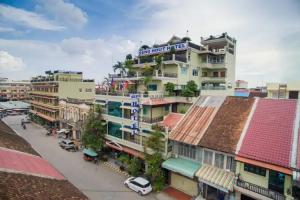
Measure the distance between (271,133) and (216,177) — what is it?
21.1 feet

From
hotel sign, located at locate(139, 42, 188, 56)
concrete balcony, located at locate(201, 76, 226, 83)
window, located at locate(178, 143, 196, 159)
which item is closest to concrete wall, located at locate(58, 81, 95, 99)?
hotel sign, located at locate(139, 42, 188, 56)

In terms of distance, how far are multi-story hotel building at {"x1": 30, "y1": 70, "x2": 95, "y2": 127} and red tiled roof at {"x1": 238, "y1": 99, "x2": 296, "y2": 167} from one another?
151 feet

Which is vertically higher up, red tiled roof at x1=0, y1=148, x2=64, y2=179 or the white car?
red tiled roof at x1=0, y1=148, x2=64, y2=179

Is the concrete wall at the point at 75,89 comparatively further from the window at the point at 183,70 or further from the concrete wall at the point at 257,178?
the concrete wall at the point at 257,178

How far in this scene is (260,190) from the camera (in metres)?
17.0

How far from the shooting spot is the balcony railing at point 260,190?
16.1 meters

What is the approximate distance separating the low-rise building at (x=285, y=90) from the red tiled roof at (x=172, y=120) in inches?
542

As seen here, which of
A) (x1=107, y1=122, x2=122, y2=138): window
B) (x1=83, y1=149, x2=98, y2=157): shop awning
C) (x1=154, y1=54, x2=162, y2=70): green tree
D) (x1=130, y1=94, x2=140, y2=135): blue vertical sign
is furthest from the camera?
(x1=154, y1=54, x2=162, y2=70): green tree

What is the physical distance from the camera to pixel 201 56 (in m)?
39.1

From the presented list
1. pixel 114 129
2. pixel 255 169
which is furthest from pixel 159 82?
pixel 255 169

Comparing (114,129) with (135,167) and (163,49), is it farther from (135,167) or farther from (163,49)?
(163,49)

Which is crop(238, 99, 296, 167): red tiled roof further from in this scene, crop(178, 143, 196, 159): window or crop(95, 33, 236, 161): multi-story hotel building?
crop(95, 33, 236, 161): multi-story hotel building

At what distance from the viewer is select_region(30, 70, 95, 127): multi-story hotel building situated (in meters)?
53.5

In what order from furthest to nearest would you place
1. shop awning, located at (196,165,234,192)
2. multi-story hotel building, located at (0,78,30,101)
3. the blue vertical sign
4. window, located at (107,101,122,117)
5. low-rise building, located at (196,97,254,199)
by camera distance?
multi-story hotel building, located at (0,78,30,101) → window, located at (107,101,122,117) → the blue vertical sign → low-rise building, located at (196,97,254,199) → shop awning, located at (196,165,234,192)
